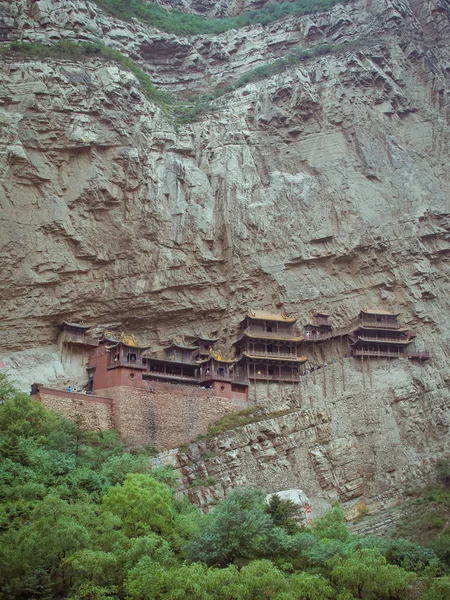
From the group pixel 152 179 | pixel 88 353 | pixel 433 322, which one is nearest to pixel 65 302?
pixel 88 353

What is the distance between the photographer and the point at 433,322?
39344 mm

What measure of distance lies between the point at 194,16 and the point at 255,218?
2834 centimetres

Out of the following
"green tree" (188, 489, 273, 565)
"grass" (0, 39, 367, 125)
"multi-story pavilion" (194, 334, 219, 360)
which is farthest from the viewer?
"grass" (0, 39, 367, 125)

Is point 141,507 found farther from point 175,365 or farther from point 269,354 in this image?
point 269,354

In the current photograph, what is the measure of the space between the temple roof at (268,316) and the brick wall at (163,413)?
578 cm

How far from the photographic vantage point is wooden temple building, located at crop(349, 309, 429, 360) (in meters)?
37.0

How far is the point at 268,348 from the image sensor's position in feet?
124

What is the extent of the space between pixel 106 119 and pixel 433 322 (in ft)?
66.5

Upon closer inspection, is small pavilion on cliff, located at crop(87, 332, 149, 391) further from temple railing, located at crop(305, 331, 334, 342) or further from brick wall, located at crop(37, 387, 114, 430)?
temple railing, located at crop(305, 331, 334, 342)

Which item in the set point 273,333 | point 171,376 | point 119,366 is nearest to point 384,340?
point 273,333

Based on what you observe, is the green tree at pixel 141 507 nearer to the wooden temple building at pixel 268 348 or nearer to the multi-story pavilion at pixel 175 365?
the multi-story pavilion at pixel 175 365

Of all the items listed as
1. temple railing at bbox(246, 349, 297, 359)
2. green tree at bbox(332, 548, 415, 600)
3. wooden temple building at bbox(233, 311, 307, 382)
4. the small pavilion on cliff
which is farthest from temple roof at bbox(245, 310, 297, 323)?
green tree at bbox(332, 548, 415, 600)

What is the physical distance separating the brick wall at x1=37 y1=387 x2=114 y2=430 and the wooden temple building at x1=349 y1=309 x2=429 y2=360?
40.2 ft

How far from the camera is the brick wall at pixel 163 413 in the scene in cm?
3192
